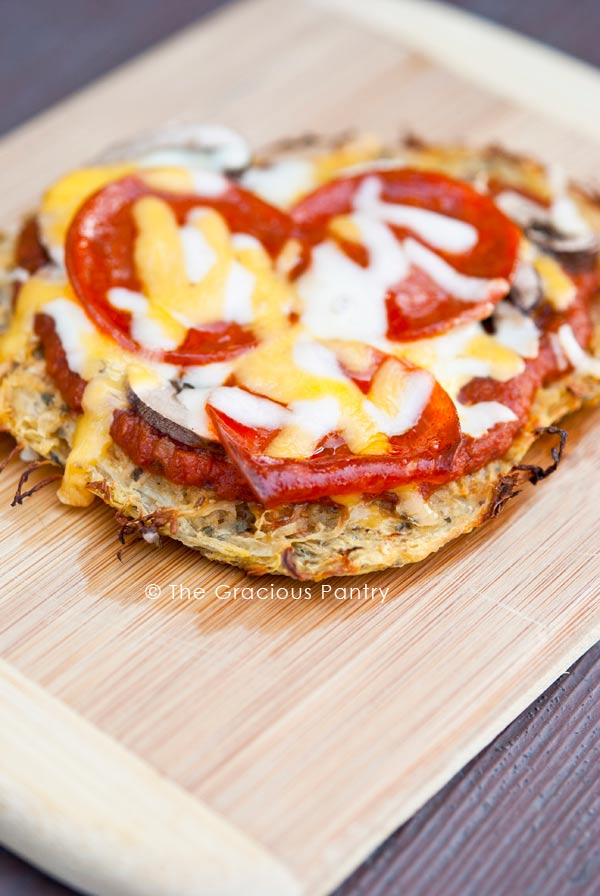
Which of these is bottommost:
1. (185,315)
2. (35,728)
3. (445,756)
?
(35,728)

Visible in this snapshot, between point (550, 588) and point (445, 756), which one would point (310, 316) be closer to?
point (550, 588)

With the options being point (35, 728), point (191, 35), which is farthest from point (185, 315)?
point (191, 35)

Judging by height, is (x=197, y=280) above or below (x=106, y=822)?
above

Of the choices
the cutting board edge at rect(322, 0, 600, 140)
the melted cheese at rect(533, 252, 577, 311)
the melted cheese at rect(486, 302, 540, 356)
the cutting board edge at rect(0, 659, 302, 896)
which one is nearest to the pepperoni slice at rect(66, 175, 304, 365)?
the melted cheese at rect(486, 302, 540, 356)

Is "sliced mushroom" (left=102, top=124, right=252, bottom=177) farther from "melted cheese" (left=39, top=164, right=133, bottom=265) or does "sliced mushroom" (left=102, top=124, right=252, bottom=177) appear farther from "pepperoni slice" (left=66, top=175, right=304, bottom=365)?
"pepperoni slice" (left=66, top=175, right=304, bottom=365)

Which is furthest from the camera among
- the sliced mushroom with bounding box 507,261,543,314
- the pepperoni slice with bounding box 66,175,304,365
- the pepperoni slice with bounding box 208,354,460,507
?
the sliced mushroom with bounding box 507,261,543,314

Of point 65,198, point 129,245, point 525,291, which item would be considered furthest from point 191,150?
point 525,291

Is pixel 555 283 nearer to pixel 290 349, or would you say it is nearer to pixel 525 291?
pixel 525 291
